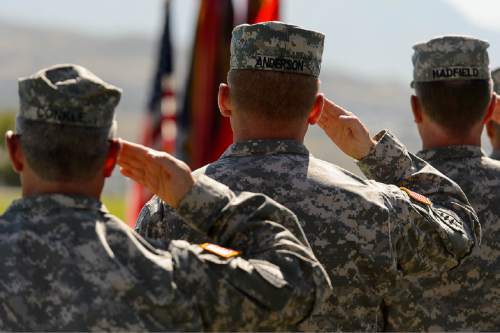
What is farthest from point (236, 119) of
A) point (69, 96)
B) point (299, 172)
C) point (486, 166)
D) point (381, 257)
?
point (486, 166)

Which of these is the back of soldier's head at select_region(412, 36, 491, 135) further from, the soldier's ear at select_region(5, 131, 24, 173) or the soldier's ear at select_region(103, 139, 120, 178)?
the soldier's ear at select_region(5, 131, 24, 173)

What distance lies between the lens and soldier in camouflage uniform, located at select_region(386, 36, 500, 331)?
16.4 ft

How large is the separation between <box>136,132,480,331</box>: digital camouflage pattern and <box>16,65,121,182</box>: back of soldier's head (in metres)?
0.73

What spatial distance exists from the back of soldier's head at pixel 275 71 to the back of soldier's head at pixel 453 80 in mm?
1215

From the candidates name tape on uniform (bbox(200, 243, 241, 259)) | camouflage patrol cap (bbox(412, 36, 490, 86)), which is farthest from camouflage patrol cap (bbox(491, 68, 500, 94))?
name tape on uniform (bbox(200, 243, 241, 259))

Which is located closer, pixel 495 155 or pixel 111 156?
pixel 111 156

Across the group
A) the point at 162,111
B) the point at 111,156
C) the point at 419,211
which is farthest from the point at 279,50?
the point at 162,111

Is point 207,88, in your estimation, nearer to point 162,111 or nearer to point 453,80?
point 162,111

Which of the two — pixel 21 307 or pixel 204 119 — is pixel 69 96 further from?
pixel 204 119

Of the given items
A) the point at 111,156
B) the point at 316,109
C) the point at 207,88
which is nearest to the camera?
the point at 111,156

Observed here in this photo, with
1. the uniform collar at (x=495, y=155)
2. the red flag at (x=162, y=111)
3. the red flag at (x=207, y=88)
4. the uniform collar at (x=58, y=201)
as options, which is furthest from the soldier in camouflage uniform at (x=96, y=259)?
the red flag at (x=162, y=111)

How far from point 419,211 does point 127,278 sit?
1.42 m

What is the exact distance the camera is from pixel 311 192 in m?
3.93

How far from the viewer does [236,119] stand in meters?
4.04
